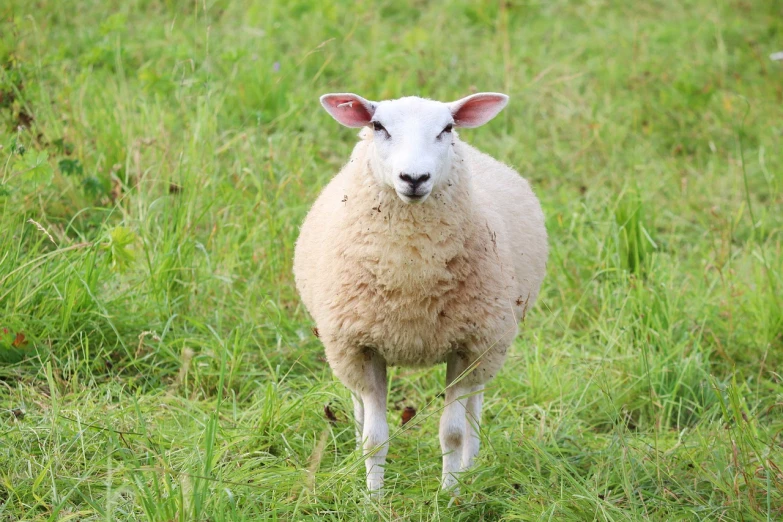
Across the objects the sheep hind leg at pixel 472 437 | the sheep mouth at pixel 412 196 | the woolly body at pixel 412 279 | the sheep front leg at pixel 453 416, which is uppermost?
the sheep mouth at pixel 412 196

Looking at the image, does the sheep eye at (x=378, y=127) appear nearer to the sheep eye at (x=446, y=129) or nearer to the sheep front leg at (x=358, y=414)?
the sheep eye at (x=446, y=129)

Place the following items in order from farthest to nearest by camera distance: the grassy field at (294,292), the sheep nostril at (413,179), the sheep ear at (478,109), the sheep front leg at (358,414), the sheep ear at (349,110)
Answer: the sheep front leg at (358,414) → the sheep ear at (478,109) → the sheep ear at (349,110) → the grassy field at (294,292) → the sheep nostril at (413,179)

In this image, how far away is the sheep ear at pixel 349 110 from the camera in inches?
Answer: 132

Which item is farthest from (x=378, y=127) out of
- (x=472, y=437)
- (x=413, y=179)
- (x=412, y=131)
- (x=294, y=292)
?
(x=294, y=292)

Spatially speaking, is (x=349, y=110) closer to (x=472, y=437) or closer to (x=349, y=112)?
(x=349, y=112)

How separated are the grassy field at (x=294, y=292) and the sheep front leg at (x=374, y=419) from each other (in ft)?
0.27

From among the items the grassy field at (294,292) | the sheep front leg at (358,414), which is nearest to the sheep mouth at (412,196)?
the grassy field at (294,292)

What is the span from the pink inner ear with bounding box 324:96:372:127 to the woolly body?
3.0 inches

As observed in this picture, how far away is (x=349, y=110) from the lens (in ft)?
11.2

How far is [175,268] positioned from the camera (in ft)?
13.8

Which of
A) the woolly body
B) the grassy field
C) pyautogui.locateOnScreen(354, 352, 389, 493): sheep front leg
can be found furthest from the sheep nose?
the grassy field

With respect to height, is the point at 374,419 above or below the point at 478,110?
below

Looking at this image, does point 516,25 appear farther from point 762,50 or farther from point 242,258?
point 242,258

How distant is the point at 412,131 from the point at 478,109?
49 cm
